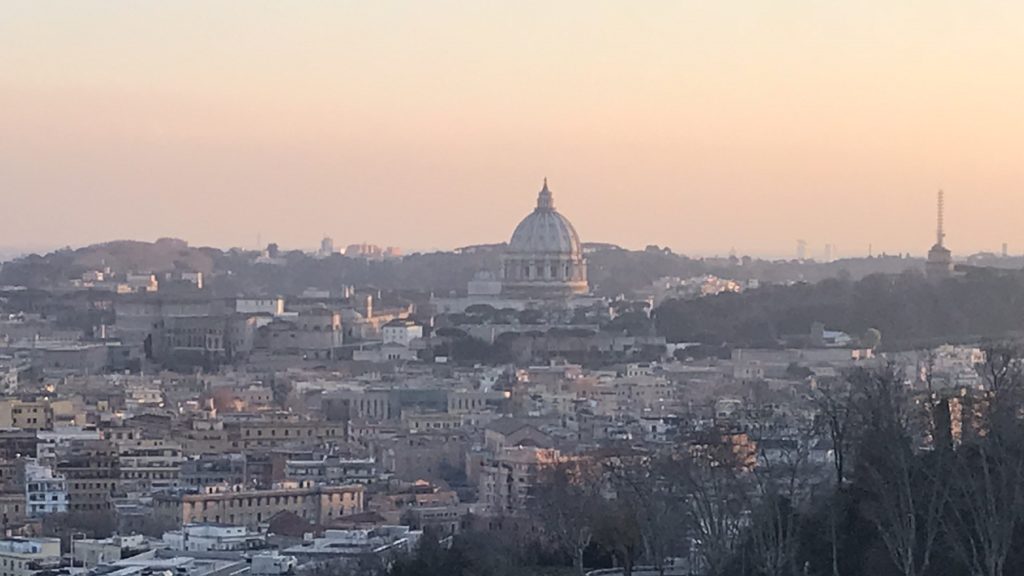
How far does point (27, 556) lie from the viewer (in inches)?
1396

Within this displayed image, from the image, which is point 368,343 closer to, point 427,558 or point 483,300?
point 483,300

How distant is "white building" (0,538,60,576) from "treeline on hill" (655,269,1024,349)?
37.8 metres

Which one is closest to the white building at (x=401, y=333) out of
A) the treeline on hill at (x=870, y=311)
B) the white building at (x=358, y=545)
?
the treeline on hill at (x=870, y=311)

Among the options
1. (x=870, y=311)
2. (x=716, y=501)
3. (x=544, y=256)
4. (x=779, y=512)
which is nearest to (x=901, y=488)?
(x=779, y=512)

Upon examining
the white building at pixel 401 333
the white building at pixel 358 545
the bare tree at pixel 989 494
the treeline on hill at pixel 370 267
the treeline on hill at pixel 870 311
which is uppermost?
the treeline on hill at pixel 370 267

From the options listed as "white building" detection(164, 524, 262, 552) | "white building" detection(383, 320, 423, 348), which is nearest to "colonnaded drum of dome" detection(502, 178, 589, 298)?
"white building" detection(383, 320, 423, 348)

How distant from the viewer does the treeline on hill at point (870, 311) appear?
2975 inches

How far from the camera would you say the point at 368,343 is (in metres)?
86.8

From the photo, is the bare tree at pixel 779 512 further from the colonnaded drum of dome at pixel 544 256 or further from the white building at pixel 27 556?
the colonnaded drum of dome at pixel 544 256

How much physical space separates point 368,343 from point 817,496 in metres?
58.5

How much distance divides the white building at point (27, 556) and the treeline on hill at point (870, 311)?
3776cm

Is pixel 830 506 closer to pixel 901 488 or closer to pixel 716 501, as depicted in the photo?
pixel 901 488

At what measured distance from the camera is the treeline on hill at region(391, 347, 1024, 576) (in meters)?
26.2

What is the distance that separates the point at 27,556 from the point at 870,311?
45.7 m
